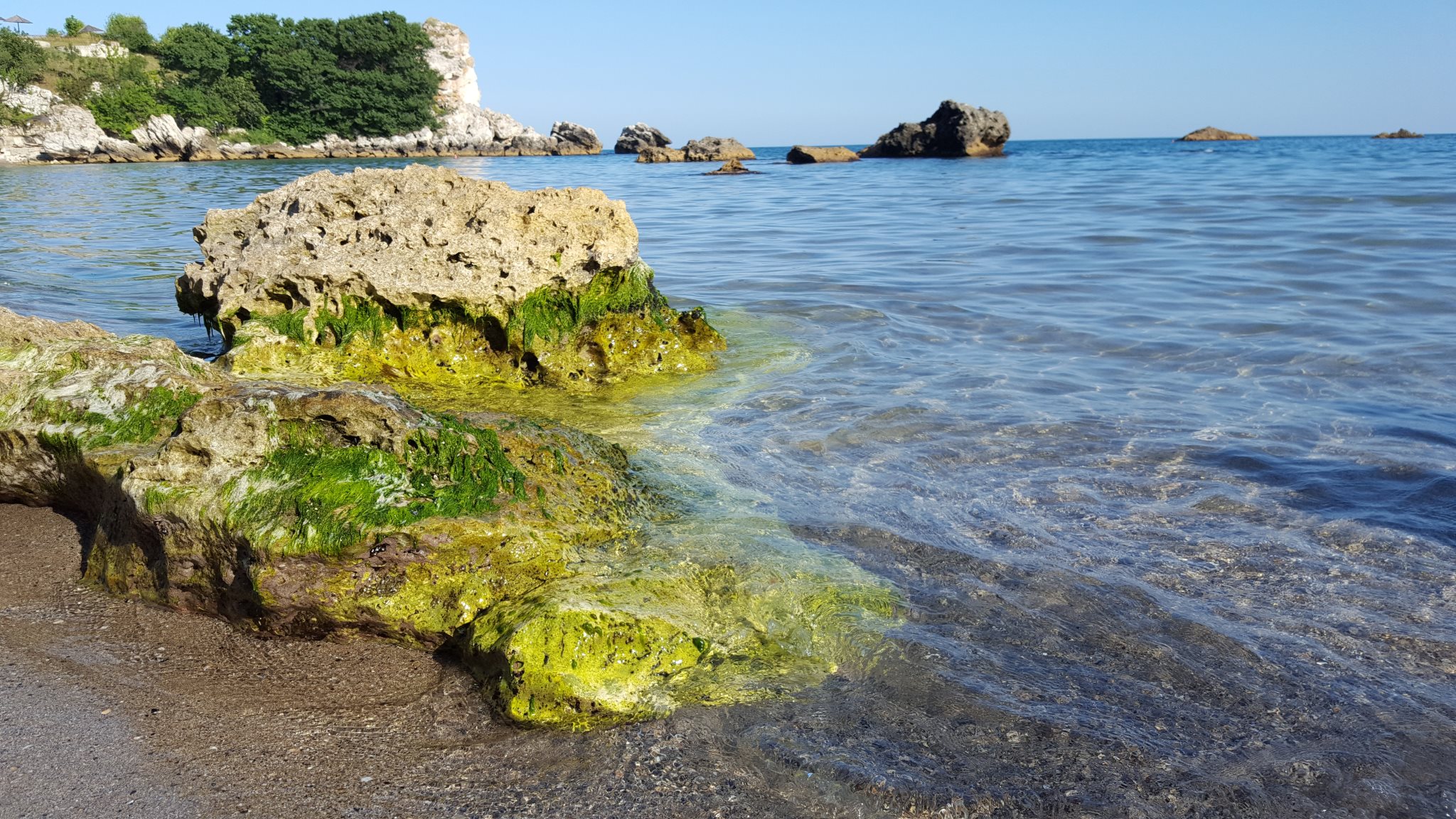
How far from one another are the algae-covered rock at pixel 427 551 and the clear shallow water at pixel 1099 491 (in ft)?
1.16

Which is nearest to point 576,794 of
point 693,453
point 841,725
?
point 841,725

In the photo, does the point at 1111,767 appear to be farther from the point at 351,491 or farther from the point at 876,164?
the point at 876,164

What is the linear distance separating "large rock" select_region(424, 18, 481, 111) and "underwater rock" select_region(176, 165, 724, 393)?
279 ft

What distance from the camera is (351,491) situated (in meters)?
3.51

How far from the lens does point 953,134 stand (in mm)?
59500

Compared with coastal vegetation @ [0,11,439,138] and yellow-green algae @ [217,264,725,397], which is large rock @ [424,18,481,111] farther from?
yellow-green algae @ [217,264,725,397]

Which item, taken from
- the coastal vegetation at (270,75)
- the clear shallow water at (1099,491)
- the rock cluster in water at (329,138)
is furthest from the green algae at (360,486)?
the coastal vegetation at (270,75)

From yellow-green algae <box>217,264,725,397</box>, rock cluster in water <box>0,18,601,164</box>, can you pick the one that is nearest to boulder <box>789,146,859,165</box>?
rock cluster in water <box>0,18,601,164</box>

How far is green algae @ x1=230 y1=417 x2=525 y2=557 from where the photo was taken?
3414 mm

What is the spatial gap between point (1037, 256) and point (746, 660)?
11.7m

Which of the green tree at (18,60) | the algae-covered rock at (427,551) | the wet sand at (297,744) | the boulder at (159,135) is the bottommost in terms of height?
the wet sand at (297,744)

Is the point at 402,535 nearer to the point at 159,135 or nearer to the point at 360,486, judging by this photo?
the point at 360,486

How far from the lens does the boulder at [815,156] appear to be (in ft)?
194

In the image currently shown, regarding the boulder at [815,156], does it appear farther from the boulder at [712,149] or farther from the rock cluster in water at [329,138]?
the rock cluster in water at [329,138]
